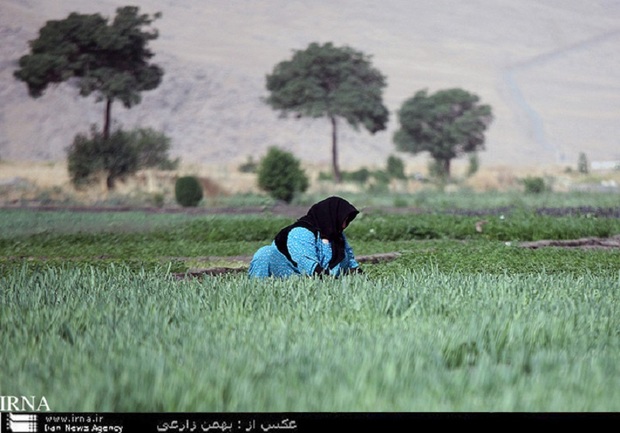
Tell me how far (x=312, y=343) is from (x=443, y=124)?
30.5 metres

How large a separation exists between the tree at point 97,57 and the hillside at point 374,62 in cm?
32

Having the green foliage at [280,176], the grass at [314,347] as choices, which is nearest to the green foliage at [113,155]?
the green foliage at [280,176]

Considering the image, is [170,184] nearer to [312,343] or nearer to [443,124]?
[443,124]

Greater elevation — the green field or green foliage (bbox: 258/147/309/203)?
green foliage (bbox: 258/147/309/203)

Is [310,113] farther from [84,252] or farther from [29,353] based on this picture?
[29,353]

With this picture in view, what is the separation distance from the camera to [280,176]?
20359 mm

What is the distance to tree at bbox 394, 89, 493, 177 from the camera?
3322cm

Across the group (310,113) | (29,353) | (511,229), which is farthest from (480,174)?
(29,353)

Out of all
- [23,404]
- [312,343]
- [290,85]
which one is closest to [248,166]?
[290,85]

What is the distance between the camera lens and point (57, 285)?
20.5ft

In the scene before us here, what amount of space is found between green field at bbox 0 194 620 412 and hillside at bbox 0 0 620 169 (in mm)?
12894

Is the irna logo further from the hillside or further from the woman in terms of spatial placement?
the hillside

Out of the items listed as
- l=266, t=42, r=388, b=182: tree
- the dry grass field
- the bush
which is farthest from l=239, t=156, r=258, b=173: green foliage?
the bush
